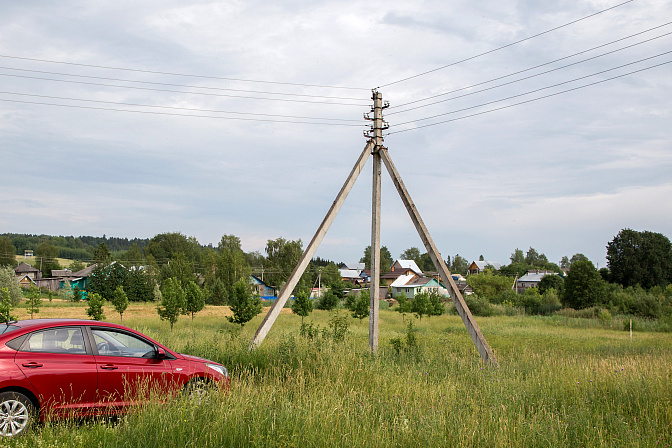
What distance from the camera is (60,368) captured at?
21.2ft

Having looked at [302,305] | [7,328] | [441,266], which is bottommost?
[302,305]

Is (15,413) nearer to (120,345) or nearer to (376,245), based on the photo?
(120,345)

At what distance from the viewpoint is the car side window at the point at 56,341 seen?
21.1ft

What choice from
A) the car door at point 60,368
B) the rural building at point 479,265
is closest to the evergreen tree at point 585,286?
the car door at point 60,368

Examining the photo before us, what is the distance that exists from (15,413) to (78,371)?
32.9 inches

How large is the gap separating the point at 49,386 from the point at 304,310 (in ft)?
107

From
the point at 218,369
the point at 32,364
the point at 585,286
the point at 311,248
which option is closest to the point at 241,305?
the point at 311,248

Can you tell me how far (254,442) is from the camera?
16.3 feet

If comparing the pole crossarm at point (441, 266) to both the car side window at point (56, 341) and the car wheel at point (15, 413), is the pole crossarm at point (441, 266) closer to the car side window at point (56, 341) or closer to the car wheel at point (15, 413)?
the car side window at point (56, 341)

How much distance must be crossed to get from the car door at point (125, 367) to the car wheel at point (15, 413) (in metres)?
0.88

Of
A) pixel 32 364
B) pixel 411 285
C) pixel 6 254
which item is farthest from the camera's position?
pixel 6 254

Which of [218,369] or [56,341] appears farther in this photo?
[218,369]

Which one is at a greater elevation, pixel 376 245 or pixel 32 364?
pixel 376 245

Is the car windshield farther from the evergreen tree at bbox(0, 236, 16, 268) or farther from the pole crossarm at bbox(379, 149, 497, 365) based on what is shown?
the evergreen tree at bbox(0, 236, 16, 268)
